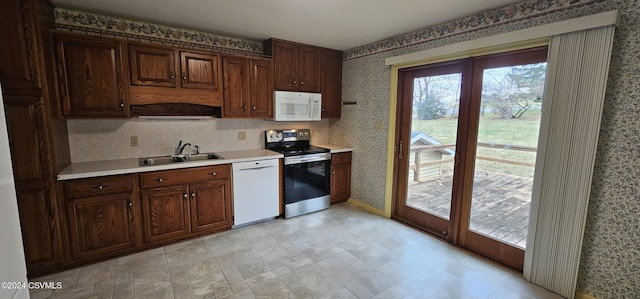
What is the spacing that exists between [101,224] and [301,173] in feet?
7.00

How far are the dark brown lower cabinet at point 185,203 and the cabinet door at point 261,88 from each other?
2.84 feet

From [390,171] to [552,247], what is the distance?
1788 millimetres

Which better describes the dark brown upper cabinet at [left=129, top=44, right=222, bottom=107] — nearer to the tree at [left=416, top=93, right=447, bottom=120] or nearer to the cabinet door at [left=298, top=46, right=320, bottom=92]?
the cabinet door at [left=298, top=46, right=320, bottom=92]

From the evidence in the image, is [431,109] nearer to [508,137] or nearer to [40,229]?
[508,137]

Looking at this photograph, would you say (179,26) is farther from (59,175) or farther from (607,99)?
(607,99)

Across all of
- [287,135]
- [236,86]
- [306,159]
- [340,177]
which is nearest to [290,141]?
[287,135]

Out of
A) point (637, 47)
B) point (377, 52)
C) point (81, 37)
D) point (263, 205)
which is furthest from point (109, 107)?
point (637, 47)

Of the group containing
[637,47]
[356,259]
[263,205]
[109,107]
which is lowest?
[356,259]

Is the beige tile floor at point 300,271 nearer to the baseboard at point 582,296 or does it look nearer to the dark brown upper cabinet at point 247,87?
the baseboard at point 582,296

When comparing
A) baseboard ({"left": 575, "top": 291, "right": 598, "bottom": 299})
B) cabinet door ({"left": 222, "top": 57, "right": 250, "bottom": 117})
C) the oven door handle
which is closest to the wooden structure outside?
the oven door handle

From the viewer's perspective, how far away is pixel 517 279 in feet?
7.64

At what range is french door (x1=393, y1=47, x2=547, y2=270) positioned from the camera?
238 cm

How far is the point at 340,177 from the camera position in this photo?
13.6ft

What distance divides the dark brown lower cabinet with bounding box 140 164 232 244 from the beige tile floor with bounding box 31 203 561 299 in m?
0.15
